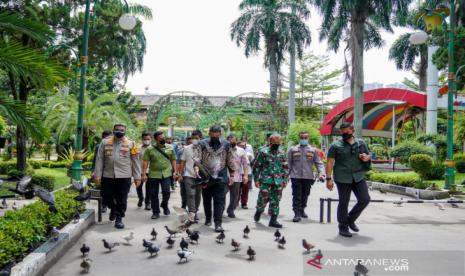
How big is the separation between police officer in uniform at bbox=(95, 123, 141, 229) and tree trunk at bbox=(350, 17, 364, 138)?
57.3ft

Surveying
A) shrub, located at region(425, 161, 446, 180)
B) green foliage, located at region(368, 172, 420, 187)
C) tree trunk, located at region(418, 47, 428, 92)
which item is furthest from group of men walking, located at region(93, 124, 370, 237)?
tree trunk, located at region(418, 47, 428, 92)

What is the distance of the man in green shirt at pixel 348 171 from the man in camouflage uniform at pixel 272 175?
0.88 m

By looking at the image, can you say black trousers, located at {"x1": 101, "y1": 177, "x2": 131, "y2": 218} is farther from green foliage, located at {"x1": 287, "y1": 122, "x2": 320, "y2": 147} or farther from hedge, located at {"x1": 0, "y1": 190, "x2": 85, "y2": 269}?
green foliage, located at {"x1": 287, "y1": 122, "x2": 320, "y2": 147}

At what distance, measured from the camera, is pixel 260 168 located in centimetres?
813

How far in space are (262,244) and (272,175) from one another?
5.07ft

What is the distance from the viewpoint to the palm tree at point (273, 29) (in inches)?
1375

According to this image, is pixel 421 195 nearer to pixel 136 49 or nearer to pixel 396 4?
pixel 396 4

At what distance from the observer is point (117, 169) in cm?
808

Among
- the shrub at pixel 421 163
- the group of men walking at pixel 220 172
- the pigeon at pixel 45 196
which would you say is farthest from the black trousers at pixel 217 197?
the shrub at pixel 421 163

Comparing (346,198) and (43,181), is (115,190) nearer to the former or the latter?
(346,198)

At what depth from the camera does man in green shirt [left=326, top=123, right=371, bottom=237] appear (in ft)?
24.0

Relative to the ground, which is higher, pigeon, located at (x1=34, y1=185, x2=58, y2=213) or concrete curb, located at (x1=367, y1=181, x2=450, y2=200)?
pigeon, located at (x1=34, y1=185, x2=58, y2=213)

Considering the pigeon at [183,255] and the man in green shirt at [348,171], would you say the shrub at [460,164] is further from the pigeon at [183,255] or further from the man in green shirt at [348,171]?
the pigeon at [183,255]

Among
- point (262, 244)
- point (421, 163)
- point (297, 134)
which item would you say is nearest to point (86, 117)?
point (297, 134)
